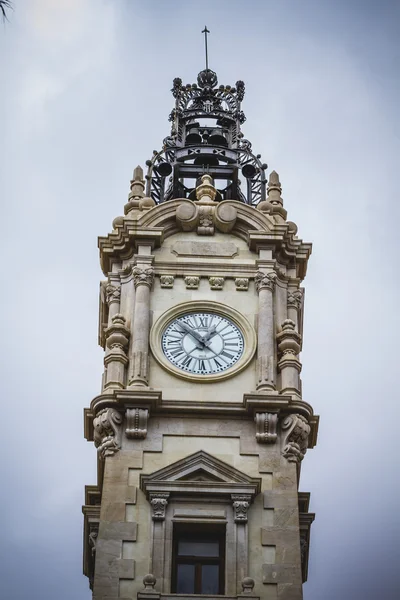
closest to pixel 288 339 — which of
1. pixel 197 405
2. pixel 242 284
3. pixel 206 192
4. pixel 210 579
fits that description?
pixel 242 284

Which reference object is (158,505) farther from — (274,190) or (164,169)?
(164,169)

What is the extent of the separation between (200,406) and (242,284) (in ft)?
18.4

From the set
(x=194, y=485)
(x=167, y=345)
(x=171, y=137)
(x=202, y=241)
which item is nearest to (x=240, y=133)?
(x=171, y=137)

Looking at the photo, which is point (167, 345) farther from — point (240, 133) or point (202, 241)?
point (240, 133)

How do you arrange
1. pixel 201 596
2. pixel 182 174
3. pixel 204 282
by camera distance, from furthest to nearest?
pixel 182 174 → pixel 204 282 → pixel 201 596

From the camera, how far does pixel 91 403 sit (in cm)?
5556

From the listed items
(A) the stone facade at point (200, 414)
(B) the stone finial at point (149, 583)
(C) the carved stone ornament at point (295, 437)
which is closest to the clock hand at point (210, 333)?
(A) the stone facade at point (200, 414)

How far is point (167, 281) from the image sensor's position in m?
59.3

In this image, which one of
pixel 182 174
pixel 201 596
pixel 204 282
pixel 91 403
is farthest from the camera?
pixel 182 174

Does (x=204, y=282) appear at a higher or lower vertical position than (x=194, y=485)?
higher

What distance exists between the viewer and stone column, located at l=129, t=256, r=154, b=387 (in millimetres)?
56156

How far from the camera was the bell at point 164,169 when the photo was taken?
66875 mm

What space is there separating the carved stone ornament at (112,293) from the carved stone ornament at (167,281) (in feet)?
4.71

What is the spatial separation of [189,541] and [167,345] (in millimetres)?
7034
